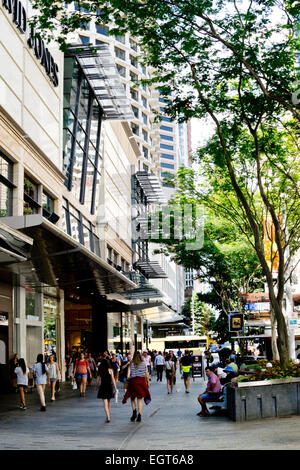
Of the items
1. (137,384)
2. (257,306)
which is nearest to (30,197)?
(137,384)

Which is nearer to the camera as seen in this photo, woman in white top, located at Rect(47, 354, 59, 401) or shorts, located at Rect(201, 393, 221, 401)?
shorts, located at Rect(201, 393, 221, 401)

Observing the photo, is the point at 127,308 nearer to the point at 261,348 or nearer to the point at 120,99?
the point at 120,99

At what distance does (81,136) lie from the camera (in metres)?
31.7

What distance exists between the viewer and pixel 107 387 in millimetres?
13695

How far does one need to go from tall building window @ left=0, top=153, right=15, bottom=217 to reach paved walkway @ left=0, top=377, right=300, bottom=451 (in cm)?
610

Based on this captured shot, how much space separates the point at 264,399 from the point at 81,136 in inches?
820

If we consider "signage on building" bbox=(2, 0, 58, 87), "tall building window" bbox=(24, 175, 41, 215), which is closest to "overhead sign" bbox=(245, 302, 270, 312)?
"tall building window" bbox=(24, 175, 41, 215)

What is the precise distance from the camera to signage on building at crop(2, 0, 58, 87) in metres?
20.0

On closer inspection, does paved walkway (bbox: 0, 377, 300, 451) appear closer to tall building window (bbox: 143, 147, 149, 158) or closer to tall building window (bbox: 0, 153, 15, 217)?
tall building window (bbox: 0, 153, 15, 217)

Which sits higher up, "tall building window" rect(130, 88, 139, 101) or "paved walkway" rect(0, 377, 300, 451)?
"tall building window" rect(130, 88, 139, 101)

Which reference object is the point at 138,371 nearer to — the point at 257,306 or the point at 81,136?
the point at 81,136

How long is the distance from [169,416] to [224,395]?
1504 millimetres

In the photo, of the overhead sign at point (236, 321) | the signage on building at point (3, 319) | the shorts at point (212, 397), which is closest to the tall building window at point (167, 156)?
the signage on building at point (3, 319)
